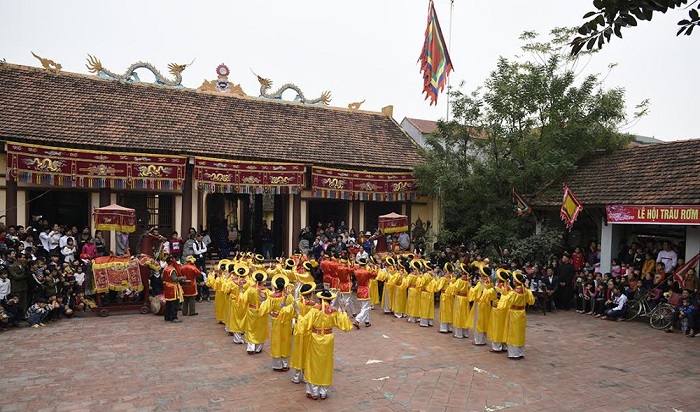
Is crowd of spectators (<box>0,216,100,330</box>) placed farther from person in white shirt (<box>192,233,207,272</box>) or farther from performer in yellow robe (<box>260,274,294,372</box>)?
performer in yellow robe (<box>260,274,294,372</box>)

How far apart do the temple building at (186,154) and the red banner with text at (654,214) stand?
7372 mm

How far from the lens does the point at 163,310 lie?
12.5 meters

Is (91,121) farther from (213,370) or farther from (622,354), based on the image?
(622,354)

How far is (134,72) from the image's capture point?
18.9 metres

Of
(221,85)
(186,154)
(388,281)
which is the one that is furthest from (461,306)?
(221,85)

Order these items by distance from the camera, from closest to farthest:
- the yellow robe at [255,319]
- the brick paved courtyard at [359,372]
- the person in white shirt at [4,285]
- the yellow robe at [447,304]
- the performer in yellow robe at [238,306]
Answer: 1. the brick paved courtyard at [359,372]
2. the yellow robe at [255,319]
3. the performer in yellow robe at [238,306]
4. the person in white shirt at [4,285]
5. the yellow robe at [447,304]

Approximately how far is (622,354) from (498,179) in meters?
7.44

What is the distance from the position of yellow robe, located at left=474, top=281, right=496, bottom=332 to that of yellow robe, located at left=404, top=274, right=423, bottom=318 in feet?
6.48

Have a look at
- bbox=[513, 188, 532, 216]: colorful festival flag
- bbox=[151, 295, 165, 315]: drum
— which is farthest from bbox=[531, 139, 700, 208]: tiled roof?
bbox=[151, 295, 165, 315]: drum

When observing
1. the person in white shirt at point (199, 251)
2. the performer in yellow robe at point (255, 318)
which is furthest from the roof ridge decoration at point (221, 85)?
the performer in yellow robe at point (255, 318)

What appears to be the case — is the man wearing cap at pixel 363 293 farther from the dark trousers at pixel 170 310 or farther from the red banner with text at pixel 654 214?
the red banner with text at pixel 654 214

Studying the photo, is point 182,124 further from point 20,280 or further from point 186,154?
point 20,280

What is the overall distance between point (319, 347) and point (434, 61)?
602 inches

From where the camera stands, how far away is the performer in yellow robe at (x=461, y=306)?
1090 cm
